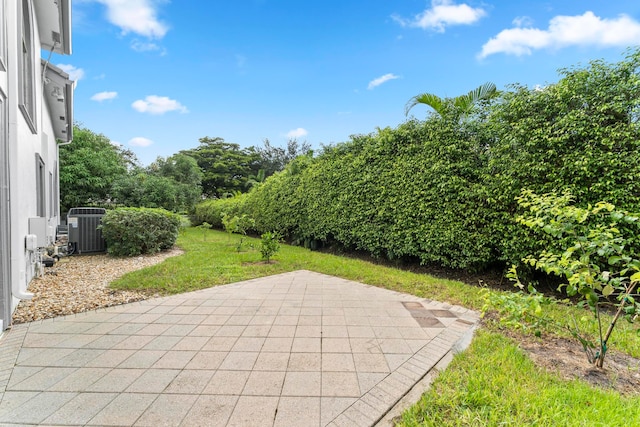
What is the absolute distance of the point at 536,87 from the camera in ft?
→ 15.3

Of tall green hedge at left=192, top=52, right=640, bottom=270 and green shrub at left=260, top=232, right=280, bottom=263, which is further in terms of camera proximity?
green shrub at left=260, top=232, right=280, bottom=263

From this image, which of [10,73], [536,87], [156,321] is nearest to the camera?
[10,73]

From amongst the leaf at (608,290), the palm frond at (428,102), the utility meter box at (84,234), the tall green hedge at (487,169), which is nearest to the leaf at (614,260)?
the leaf at (608,290)

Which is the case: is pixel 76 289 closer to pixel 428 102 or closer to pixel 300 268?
pixel 300 268

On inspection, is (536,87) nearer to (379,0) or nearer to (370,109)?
(379,0)

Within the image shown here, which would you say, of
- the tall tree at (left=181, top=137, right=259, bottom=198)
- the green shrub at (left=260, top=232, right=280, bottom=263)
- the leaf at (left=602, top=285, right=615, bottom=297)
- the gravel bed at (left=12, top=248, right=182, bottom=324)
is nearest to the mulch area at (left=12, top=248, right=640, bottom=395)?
the gravel bed at (left=12, top=248, right=182, bottom=324)

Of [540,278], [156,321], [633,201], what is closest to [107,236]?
[156,321]

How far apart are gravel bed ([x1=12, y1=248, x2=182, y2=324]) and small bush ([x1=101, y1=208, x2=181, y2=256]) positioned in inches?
14.8

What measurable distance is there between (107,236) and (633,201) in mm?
10119

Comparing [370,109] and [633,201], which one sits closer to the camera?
[633,201]

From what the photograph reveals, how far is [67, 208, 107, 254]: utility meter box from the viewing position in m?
7.40

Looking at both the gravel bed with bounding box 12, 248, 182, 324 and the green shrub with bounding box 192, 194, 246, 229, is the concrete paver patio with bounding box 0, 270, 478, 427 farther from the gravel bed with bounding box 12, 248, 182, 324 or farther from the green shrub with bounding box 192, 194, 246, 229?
the green shrub with bounding box 192, 194, 246, 229


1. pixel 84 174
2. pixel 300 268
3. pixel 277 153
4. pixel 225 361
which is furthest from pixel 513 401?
pixel 277 153

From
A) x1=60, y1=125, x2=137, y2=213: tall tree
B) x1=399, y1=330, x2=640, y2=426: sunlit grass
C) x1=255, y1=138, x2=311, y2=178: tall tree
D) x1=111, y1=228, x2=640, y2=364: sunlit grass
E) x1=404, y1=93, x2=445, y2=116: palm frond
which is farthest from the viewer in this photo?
x1=255, y1=138, x2=311, y2=178: tall tree
